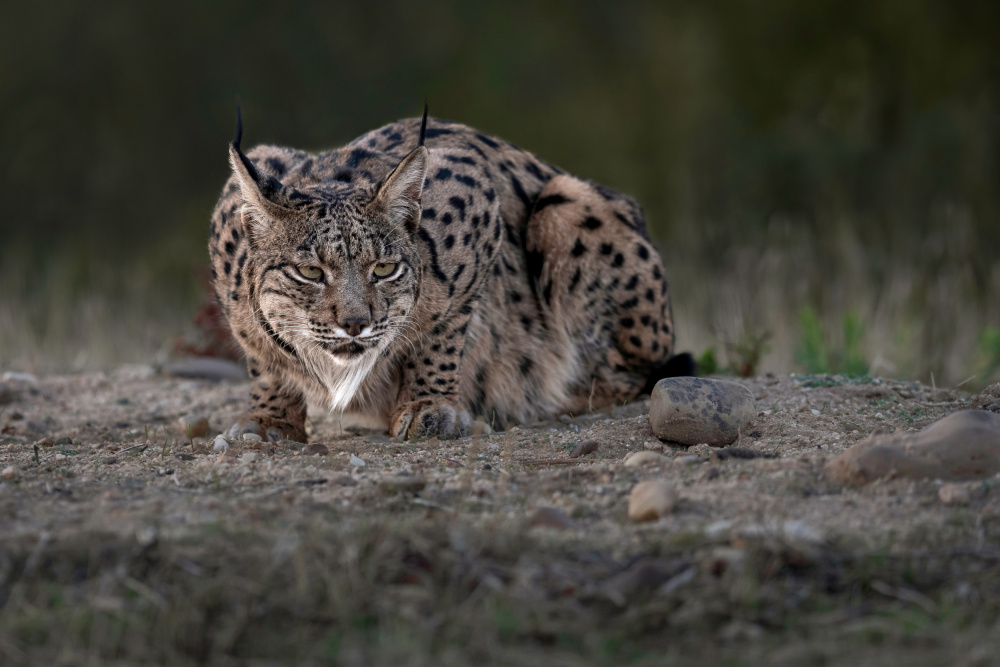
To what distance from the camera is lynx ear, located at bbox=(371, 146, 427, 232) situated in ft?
13.3

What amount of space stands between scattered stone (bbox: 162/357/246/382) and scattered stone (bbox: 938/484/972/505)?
16.3 feet

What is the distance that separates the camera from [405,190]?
13.7ft

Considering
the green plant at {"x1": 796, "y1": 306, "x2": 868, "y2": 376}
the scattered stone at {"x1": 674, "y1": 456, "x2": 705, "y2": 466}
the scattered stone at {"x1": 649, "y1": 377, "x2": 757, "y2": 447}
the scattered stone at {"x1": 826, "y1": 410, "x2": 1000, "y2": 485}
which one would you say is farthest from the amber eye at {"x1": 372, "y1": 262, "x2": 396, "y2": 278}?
the green plant at {"x1": 796, "y1": 306, "x2": 868, "y2": 376}

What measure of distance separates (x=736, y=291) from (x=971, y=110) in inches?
170

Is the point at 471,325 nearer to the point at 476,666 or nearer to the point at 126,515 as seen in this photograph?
the point at 126,515

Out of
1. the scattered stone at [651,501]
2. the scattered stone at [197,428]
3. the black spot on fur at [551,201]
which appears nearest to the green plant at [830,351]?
the black spot on fur at [551,201]

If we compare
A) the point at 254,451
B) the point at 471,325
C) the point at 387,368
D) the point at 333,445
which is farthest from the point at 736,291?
the point at 254,451

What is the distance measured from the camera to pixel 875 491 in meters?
2.86

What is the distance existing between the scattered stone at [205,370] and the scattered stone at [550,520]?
439cm

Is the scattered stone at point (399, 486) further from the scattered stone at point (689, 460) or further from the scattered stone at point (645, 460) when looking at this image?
the scattered stone at point (689, 460)

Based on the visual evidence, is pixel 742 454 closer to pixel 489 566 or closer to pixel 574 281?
pixel 489 566

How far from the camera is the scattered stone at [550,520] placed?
264 cm

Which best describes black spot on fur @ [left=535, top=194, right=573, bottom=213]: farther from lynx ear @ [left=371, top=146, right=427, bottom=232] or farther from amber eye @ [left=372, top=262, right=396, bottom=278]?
amber eye @ [left=372, top=262, right=396, bottom=278]

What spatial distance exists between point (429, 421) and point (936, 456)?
92.0 inches
